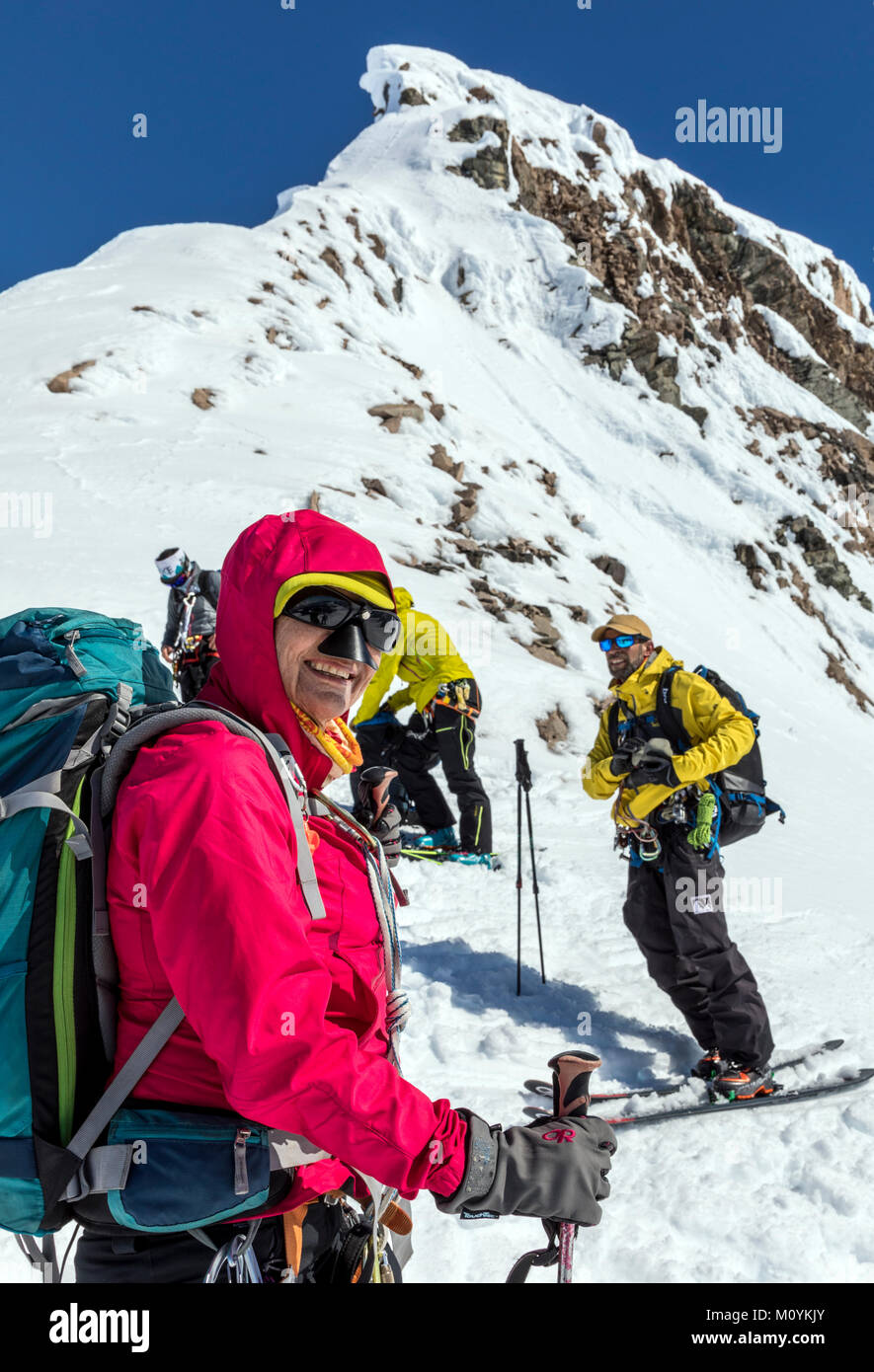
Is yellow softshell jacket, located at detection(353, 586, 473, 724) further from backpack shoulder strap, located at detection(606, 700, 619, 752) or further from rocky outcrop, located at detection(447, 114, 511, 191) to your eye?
rocky outcrop, located at detection(447, 114, 511, 191)

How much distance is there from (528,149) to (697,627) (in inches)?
1776

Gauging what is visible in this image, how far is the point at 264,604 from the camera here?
1.84 metres

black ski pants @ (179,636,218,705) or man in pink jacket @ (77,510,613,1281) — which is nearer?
man in pink jacket @ (77,510,613,1281)

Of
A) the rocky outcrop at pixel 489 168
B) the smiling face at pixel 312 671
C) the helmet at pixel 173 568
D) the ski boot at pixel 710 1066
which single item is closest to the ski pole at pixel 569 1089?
the smiling face at pixel 312 671

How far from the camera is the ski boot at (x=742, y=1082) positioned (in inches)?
169

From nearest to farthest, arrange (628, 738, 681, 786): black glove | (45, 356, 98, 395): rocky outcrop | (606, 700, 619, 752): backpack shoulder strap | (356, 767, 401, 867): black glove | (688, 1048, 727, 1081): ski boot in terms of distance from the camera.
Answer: (356, 767, 401, 867): black glove → (688, 1048, 727, 1081): ski boot → (628, 738, 681, 786): black glove → (606, 700, 619, 752): backpack shoulder strap → (45, 356, 98, 395): rocky outcrop

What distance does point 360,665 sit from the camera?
192cm

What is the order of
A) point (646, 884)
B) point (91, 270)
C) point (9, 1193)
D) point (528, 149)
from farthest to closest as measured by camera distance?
point (528, 149)
point (91, 270)
point (646, 884)
point (9, 1193)

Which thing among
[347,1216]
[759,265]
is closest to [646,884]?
[347,1216]

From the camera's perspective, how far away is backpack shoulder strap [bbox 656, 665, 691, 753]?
4.80 metres

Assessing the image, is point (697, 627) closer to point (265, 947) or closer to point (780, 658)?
point (780, 658)

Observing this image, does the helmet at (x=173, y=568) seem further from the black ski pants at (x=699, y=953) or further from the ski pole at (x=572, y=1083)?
the ski pole at (x=572, y=1083)

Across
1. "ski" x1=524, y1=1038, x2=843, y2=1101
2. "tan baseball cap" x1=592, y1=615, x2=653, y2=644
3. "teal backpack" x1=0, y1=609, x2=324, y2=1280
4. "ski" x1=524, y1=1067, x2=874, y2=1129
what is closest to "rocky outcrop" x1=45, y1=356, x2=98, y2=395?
"tan baseball cap" x1=592, y1=615, x2=653, y2=644

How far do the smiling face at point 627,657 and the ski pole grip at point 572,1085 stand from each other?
3.30 meters
